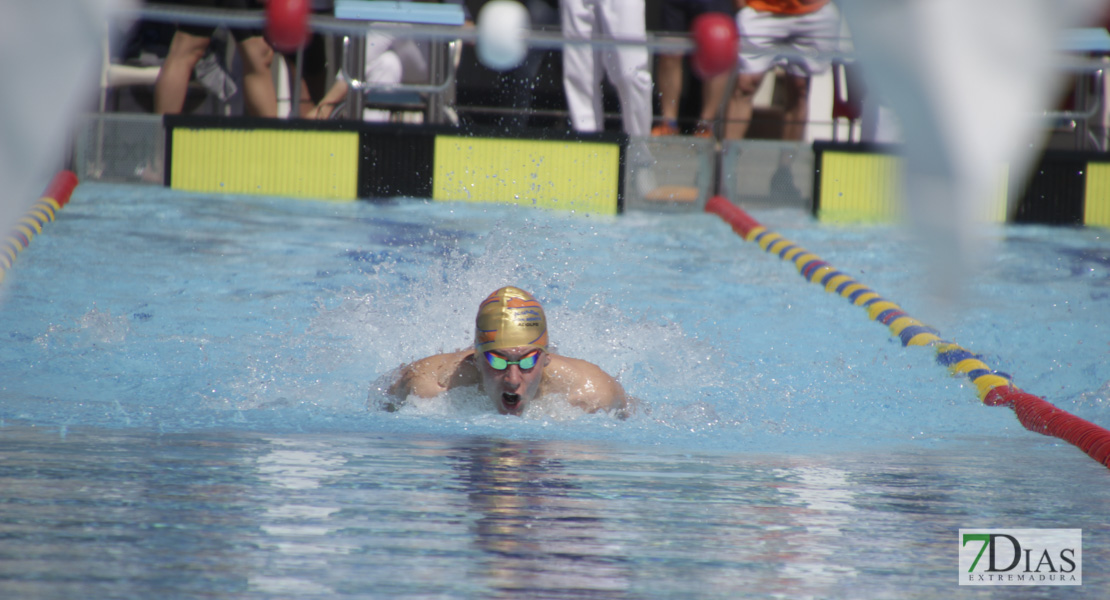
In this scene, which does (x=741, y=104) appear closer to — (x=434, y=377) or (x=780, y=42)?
(x=780, y=42)

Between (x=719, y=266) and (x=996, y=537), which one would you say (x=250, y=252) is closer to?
(x=719, y=266)

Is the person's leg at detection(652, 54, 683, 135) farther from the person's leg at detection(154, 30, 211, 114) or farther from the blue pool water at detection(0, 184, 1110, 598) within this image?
the person's leg at detection(154, 30, 211, 114)

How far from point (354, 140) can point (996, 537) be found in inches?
232

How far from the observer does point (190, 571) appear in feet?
6.68

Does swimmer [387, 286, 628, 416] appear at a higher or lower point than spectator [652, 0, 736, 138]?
lower

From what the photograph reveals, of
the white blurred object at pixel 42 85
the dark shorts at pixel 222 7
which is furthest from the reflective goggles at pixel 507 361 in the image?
the dark shorts at pixel 222 7

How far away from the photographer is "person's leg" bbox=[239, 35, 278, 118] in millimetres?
7703

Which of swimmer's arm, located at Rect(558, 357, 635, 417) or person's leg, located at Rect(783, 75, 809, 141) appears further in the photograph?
person's leg, located at Rect(783, 75, 809, 141)

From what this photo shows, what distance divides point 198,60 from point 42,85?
726 centimetres

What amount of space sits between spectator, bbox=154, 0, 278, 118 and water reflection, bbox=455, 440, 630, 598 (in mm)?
5222

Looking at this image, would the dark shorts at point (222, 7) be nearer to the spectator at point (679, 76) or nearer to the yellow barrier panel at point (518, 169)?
the yellow barrier panel at point (518, 169)

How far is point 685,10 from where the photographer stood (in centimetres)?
829

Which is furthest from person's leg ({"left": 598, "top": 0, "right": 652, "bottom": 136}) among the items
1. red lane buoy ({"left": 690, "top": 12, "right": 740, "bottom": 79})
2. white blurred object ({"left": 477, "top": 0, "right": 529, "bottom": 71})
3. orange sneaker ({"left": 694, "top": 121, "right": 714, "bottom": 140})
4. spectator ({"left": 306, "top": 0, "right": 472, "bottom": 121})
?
white blurred object ({"left": 477, "top": 0, "right": 529, "bottom": 71})

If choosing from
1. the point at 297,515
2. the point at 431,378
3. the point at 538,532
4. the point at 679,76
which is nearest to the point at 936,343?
the point at 431,378
